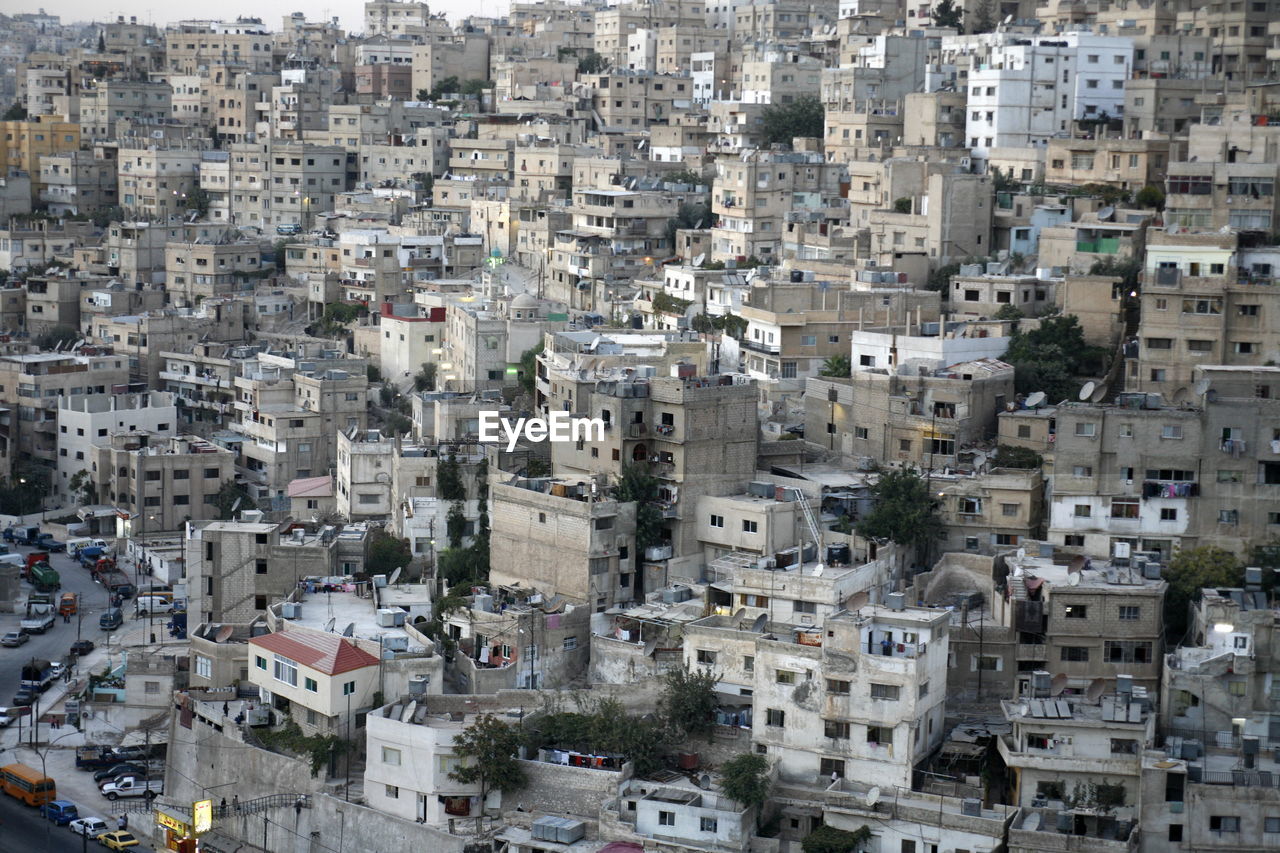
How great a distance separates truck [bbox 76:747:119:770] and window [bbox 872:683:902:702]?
1145cm

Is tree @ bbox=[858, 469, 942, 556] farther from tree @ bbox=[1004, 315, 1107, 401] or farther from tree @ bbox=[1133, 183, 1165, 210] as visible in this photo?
tree @ bbox=[1133, 183, 1165, 210]

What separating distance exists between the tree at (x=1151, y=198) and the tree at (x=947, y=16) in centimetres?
1915

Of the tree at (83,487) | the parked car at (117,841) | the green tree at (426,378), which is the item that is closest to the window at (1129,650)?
the parked car at (117,841)

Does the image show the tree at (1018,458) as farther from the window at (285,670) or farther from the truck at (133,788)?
the truck at (133,788)

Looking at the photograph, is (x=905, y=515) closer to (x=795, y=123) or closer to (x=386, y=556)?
(x=386, y=556)

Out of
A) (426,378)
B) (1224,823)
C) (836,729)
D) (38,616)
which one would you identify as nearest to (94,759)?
(38,616)

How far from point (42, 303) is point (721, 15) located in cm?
2917

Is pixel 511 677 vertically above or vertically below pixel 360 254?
below

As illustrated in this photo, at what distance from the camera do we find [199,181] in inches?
2569

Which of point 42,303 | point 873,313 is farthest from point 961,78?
point 42,303

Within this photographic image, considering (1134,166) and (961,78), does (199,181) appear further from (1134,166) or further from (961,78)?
(1134,166)

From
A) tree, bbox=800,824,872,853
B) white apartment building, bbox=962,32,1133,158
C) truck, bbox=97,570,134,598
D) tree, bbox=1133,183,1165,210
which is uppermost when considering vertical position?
white apartment building, bbox=962,32,1133,158

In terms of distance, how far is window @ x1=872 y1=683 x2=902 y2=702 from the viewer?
2745cm

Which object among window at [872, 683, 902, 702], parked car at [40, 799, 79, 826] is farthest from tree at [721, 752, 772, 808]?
parked car at [40, 799, 79, 826]
